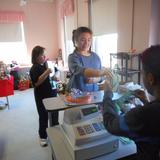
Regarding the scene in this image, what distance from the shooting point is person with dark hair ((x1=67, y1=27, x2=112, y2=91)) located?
1.58 m

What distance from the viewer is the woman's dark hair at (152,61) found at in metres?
0.66

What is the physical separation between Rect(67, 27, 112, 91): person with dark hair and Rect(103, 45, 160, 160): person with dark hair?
81cm

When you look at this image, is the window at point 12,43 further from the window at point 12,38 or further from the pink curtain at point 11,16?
the pink curtain at point 11,16

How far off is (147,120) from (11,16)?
6.11 m

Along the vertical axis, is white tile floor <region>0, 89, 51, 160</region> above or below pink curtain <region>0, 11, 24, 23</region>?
below

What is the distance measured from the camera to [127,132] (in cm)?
72

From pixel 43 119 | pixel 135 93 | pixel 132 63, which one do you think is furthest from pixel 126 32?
pixel 135 93

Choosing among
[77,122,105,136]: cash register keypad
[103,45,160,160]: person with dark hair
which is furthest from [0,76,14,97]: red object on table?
[103,45,160,160]: person with dark hair

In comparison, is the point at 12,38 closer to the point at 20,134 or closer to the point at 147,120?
the point at 20,134

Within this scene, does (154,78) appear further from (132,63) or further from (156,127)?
(132,63)

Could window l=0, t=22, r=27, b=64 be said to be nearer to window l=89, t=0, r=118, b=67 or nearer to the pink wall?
the pink wall

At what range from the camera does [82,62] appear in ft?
5.44

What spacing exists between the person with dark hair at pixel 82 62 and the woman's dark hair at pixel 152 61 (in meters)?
0.82

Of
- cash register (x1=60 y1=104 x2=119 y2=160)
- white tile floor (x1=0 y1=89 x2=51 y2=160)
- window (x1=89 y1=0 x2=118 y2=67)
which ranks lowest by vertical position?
white tile floor (x1=0 y1=89 x2=51 y2=160)
